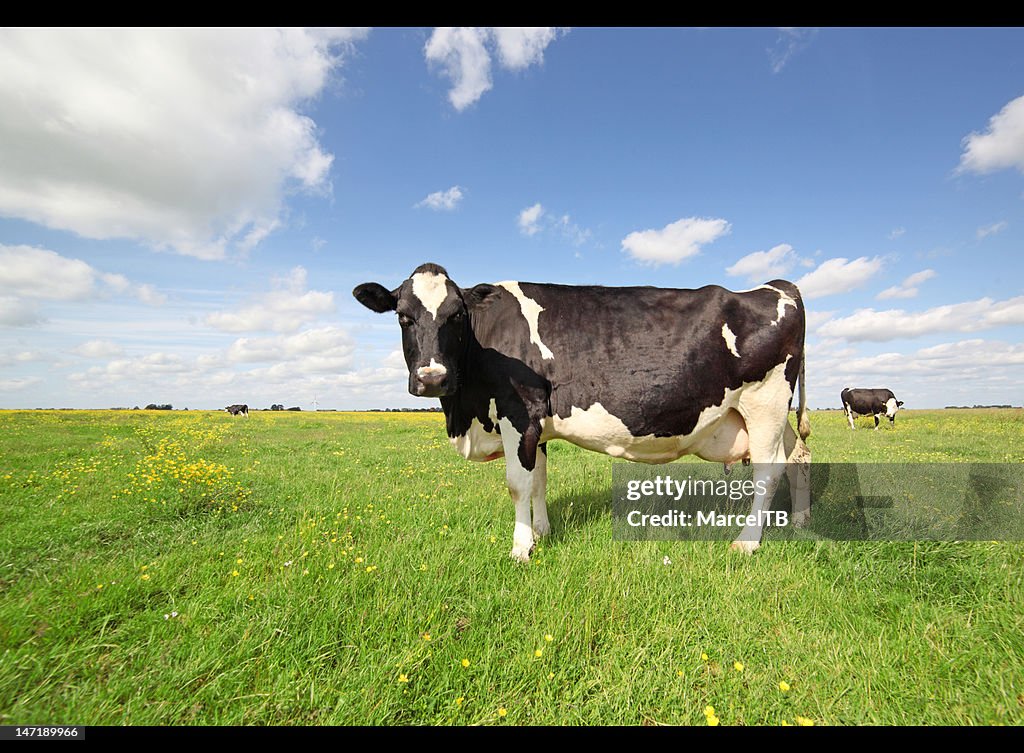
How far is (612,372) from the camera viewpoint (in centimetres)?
493

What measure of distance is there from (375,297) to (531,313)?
1.77 metres

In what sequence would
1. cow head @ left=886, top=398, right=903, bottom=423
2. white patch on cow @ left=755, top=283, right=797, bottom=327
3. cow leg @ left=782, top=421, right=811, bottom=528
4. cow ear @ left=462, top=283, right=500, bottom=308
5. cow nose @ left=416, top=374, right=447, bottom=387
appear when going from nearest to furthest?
cow nose @ left=416, top=374, right=447, bottom=387
cow ear @ left=462, top=283, right=500, bottom=308
white patch on cow @ left=755, top=283, right=797, bottom=327
cow leg @ left=782, top=421, right=811, bottom=528
cow head @ left=886, top=398, right=903, bottom=423

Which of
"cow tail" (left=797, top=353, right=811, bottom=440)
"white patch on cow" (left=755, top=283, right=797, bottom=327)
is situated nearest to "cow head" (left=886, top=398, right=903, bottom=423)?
"cow tail" (left=797, top=353, right=811, bottom=440)

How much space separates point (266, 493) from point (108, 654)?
4175 mm

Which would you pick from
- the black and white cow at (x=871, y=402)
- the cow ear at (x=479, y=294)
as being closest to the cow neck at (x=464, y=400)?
the cow ear at (x=479, y=294)

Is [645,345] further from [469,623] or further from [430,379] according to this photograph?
[469,623]

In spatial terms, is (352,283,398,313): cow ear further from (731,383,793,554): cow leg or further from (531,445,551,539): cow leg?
(731,383,793,554): cow leg

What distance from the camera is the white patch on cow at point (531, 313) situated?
5027 mm

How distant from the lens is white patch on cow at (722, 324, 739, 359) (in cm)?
512

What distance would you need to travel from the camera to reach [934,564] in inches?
167

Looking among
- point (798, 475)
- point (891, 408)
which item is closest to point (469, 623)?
point (798, 475)

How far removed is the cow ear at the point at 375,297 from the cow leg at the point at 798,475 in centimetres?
515

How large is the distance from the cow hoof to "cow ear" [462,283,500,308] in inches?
147

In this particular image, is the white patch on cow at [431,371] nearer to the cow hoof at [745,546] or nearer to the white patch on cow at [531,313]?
the white patch on cow at [531,313]
